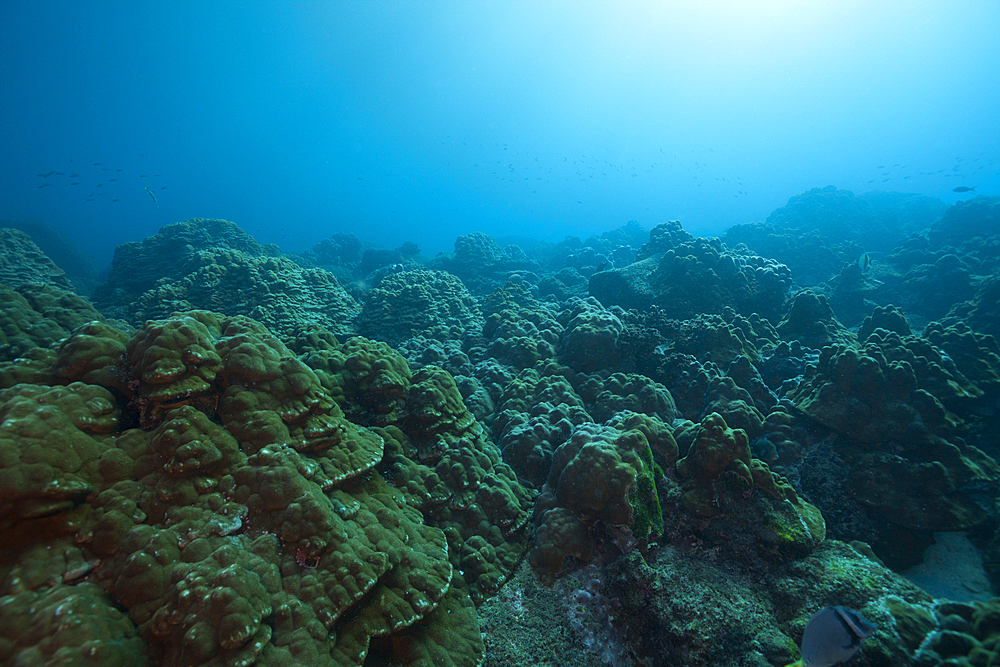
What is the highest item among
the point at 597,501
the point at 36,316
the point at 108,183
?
the point at 108,183

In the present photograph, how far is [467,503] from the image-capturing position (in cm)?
551

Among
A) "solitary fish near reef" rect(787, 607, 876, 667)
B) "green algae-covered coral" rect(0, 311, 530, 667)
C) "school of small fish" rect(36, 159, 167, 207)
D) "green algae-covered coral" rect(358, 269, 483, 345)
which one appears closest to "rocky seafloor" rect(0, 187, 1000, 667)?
"green algae-covered coral" rect(0, 311, 530, 667)

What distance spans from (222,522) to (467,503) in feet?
10.0

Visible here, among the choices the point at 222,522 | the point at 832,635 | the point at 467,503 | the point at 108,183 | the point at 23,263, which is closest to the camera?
the point at 832,635

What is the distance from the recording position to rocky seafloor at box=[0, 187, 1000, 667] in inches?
116

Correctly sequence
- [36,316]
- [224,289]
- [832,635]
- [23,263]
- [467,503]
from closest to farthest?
1. [832,635]
2. [467,503]
3. [36,316]
4. [224,289]
5. [23,263]

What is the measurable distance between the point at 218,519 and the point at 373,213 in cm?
16144

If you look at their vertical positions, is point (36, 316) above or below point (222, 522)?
A: above

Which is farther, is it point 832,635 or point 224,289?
point 224,289

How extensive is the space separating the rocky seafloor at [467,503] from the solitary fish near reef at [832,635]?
1050mm

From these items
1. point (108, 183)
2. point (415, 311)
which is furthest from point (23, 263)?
point (108, 183)

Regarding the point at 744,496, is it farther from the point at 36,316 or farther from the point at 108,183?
the point at 108,183

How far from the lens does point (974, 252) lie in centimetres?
1500

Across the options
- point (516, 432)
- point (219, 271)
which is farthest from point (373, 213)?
point (516, 432)
